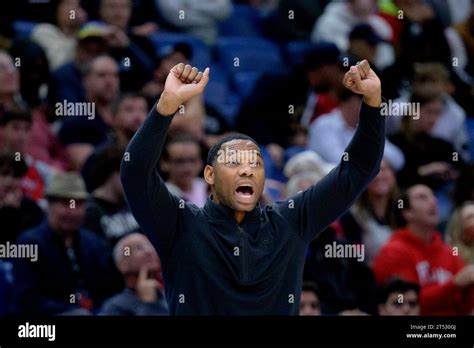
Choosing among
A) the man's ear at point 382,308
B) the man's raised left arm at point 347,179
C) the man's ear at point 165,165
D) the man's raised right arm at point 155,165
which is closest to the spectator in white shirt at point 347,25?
the man's ear at point 165,165

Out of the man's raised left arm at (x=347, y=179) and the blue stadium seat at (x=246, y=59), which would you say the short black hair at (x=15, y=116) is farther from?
the man's raised left arm at (x=347, y=179)

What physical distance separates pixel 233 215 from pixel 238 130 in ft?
10.9

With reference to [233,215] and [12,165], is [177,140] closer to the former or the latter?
[12,165]

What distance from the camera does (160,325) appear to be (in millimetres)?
5246

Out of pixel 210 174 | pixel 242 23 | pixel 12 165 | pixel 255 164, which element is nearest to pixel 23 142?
pixel 12 165

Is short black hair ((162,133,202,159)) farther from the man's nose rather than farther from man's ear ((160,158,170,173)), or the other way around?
the man's nose

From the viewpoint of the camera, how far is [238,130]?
823 cm

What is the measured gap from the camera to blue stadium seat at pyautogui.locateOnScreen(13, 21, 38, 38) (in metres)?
8.41

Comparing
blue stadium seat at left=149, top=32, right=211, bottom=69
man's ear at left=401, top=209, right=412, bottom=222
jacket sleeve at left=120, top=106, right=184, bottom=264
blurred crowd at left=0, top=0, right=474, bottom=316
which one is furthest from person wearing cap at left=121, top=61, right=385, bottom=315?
blue stadium seat at left=149, top=32, right=211, bottom=69

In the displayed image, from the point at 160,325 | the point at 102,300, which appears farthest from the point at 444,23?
the point at 160,325

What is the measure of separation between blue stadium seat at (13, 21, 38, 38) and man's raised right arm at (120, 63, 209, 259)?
12.2 ft

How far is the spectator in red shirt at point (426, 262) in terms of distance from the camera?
7328mm

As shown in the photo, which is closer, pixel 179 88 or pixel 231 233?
pixel 179 88

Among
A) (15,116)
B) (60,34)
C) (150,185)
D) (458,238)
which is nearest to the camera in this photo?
(150,185)
